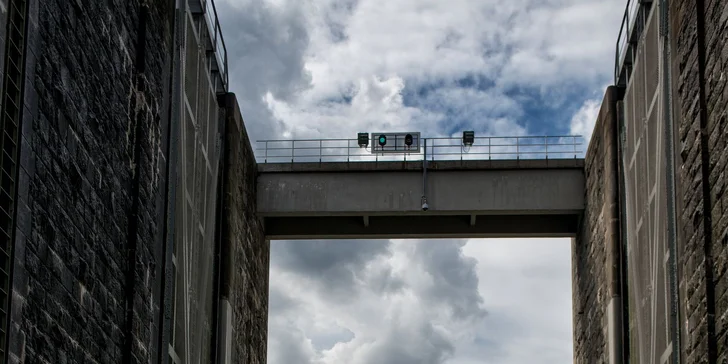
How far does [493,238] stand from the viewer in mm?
26844

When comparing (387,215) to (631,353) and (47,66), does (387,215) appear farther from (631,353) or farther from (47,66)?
(47,66)

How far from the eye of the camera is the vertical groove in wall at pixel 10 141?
9.96m

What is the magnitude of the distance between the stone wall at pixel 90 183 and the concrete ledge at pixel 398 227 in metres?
10.3

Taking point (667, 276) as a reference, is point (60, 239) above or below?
below

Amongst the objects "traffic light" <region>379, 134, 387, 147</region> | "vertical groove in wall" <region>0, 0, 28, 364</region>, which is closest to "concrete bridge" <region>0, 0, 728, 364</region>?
"vertical groove in wall" <region>0, 0, 28, 364</region>

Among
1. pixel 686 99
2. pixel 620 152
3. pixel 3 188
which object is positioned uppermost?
pixel 620 152

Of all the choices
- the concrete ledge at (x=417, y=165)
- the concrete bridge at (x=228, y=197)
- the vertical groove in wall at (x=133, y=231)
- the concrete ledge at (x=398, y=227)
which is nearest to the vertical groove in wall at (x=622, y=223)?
the concrete bridge at (x=228, y=197)

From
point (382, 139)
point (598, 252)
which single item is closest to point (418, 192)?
point (382, 139)

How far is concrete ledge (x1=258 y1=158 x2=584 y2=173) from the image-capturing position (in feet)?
82.9

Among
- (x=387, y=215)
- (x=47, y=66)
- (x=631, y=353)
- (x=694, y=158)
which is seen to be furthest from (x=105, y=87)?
(x=387, y=215)

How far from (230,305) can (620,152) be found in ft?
23.1

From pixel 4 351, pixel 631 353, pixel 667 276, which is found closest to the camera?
pixel 4 351

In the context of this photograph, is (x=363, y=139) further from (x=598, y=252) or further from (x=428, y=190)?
(x=598, y=252)

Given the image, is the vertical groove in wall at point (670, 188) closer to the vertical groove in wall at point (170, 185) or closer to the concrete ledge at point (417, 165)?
the vertical groove in wall at point (170, 185)
